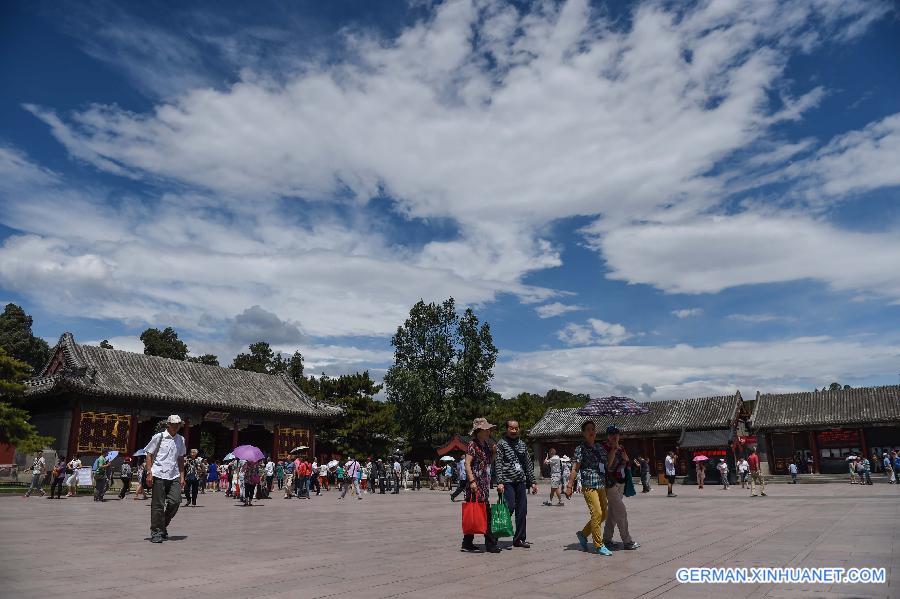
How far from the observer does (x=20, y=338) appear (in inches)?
2269

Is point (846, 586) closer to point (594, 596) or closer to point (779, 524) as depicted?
point (594, 596)

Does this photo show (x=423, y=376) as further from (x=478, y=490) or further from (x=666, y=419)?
(x=478, y=490)

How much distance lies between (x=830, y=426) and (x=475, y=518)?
126 feet

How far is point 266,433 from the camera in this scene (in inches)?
1471

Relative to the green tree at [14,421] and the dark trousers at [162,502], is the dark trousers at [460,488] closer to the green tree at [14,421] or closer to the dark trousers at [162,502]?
the dark trousers at [162,502]

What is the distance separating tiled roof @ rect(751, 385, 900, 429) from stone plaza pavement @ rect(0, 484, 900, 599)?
100 feet

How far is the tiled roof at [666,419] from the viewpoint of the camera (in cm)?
3953

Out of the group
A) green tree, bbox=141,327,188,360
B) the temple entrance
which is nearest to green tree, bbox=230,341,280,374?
green tree, bbox=141,327,188,360

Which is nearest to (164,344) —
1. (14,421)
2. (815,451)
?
(14,421)

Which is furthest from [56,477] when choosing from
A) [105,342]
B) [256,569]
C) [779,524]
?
[105,342]

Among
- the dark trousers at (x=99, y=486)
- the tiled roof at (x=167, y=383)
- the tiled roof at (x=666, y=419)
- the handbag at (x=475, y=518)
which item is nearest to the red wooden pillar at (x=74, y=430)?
the tiled roof at (x=167, y=383)

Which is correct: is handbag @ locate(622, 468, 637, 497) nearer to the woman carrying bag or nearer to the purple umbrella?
the woman carrying bag

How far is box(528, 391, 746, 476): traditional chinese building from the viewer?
125 ft

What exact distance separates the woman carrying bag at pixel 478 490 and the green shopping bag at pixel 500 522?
6cm
